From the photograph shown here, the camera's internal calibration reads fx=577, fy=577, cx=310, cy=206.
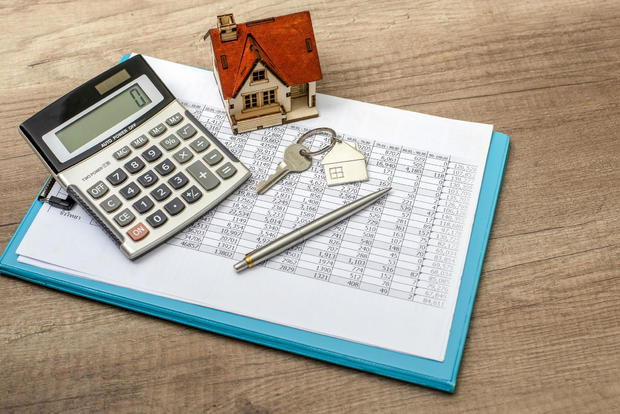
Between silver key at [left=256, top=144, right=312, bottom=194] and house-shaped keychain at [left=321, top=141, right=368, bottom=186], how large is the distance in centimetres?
3

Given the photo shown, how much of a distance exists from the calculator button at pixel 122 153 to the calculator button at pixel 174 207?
10cm

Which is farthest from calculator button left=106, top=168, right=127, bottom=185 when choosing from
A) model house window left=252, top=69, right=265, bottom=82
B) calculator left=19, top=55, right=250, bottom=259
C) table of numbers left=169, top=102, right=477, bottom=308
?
model house window left=252, top=69, right=265, bottom=82

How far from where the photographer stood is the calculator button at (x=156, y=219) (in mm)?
742

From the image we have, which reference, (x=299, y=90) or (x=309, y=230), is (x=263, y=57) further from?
(x=309, y=230)

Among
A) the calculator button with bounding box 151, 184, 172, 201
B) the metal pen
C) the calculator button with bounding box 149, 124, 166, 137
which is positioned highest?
the calculator button with bounding box 149, 124, 166, 137

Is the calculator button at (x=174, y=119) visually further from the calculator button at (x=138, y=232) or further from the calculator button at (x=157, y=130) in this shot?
the calculator button at (x=138, y=232)

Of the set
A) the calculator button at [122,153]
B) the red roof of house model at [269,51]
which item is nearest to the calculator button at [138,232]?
the calculator button at [122,153]

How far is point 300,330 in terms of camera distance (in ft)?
2.29

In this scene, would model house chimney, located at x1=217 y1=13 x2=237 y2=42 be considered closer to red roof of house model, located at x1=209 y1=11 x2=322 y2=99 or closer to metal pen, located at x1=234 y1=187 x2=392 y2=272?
red roof of house model, located at x1=209 y1=11 x2=322 y2=99

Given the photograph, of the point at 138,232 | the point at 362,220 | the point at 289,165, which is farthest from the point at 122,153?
the point at 362,220

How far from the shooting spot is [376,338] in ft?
2.26

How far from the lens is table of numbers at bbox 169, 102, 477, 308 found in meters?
0.73

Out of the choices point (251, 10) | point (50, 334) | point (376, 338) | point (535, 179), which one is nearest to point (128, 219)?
point (50, 334)

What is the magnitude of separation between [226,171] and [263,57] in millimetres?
160
